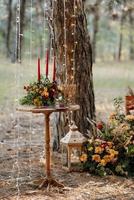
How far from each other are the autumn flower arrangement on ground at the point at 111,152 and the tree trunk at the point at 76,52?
2.51 ft

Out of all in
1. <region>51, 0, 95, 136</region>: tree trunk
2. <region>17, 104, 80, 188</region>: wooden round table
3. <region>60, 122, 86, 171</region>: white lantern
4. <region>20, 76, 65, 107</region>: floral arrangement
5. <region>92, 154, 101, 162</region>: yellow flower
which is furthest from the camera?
<region>51, 0, 95, 136</region>: tree trunk

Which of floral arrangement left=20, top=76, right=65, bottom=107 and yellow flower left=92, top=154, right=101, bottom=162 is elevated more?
floral arrangement left=20, top=76, right=65, bottom=107

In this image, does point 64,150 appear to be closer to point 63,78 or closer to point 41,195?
point 63,78

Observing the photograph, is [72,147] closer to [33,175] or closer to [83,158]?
[83,158]

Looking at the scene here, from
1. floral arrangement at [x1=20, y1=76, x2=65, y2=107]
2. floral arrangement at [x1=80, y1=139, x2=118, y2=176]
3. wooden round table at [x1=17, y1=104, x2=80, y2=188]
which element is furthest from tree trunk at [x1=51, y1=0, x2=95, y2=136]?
wooden round table at [x1=17, y1=104, x2=80, y2=188]

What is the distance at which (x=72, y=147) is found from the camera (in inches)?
243

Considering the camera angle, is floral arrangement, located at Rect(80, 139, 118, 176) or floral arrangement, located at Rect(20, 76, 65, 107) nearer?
floral arrangement, located at Rect(20, 76, 65, 107)

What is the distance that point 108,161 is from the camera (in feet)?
21.1

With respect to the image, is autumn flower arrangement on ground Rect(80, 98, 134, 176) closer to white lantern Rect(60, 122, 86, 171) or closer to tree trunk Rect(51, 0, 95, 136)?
white lantern Rect(60, 122, 86, 171)

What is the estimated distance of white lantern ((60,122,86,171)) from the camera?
20.0 feet

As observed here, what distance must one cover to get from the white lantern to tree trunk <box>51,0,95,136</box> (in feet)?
1.71

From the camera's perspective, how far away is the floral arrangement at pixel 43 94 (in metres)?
5.65

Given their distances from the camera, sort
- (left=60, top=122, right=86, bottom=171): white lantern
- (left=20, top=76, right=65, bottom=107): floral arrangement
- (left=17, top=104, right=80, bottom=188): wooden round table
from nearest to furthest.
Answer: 1. (left=17, top=104, right=80, bottom=188): wooden round table
2. (left=20, top=76, right=65, bottom=107): floral arrangement
3. (left=60, top=122, right=86, bottom=171): white lantern

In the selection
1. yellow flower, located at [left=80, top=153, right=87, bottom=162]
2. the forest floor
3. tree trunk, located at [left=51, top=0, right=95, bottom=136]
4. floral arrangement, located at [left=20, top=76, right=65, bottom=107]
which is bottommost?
the forest floor
